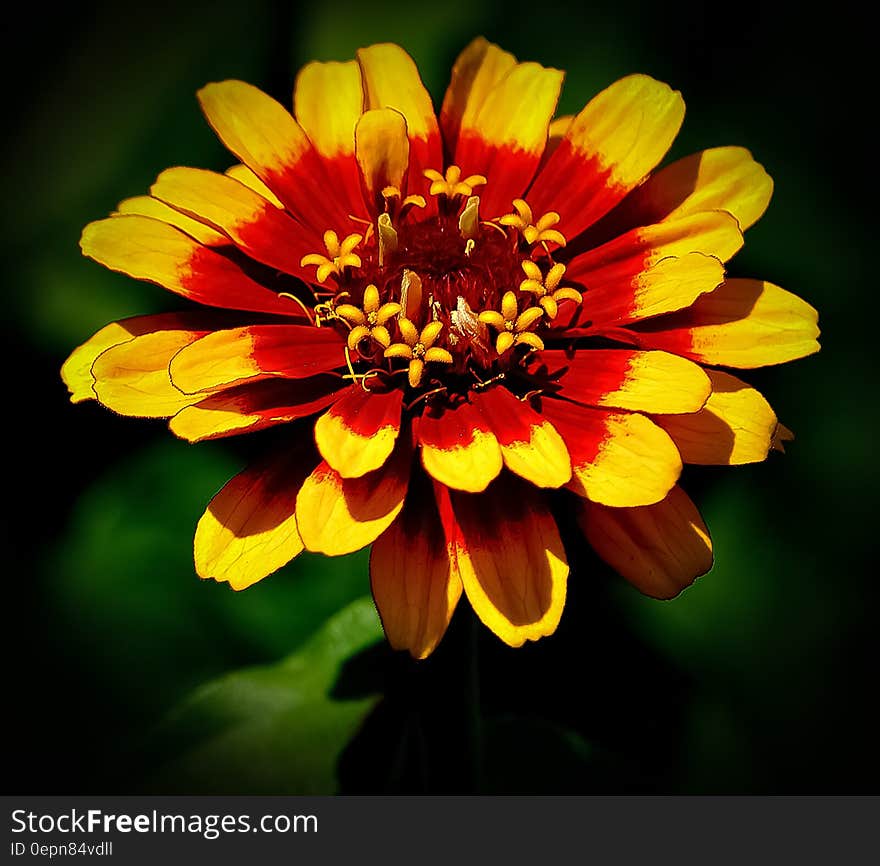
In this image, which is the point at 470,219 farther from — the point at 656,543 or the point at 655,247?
the point at 656,543

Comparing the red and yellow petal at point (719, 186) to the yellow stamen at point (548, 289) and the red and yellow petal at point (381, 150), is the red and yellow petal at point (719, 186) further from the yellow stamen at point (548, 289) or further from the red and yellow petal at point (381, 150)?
the red and yellow petal at point (381, 150)

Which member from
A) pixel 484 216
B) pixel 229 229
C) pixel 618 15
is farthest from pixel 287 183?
pixel 618 15

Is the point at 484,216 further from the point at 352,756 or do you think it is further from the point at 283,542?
the point at 352,756

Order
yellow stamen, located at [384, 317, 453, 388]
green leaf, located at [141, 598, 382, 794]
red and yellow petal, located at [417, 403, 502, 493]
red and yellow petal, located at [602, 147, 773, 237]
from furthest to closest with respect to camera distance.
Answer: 1. green leaf, located at [141, 598, 382, 794]
2. red and yellow petal, located at [602, 147, 773, 237]
3. yellow stamen, located at [384, 317, 453, 388]
4. red and yellow petal, located at [417, 403, 502, 493]

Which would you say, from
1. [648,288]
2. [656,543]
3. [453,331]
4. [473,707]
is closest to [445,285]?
[453,331]

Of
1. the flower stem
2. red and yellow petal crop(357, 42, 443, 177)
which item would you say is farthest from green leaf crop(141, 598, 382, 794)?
red and yellow petal crop(357, 42, 443, 177)

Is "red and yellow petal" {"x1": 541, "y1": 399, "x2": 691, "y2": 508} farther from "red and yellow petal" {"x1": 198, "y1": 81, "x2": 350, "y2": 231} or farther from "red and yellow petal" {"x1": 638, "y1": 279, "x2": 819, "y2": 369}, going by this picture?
"red and yellow petal" {"x1": 198, "y1": 81, "x2": 350, "y2": 231}
